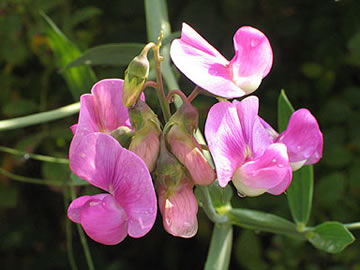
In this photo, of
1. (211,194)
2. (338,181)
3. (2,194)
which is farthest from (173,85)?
(2,194)

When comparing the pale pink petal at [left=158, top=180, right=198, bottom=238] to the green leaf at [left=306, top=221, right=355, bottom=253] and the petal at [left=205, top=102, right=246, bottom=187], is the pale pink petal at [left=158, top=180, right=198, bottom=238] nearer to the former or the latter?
the petal at [left=205, top=102, right=246, bottom=187]

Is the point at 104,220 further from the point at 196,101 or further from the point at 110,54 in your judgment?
the point at 196,101

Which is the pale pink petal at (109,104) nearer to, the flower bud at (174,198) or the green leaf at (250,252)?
the flower bud at (174,198)

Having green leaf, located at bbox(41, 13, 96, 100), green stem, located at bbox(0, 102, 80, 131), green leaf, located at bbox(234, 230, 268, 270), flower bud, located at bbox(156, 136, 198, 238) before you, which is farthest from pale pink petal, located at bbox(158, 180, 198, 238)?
green leaf, located at bbox(234, 230, 268, 270)

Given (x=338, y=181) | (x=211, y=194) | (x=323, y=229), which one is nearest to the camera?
(x=211, y=194)

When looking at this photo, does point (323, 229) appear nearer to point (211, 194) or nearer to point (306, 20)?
point (211, 194)

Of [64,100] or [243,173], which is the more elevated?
[243,173]
